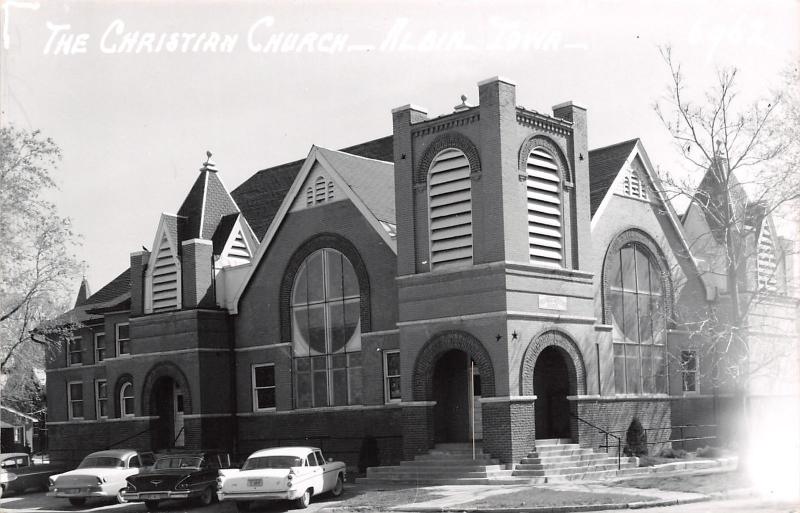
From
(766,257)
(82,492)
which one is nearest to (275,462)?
(82,492)

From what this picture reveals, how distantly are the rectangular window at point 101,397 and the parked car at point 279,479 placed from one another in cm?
1948

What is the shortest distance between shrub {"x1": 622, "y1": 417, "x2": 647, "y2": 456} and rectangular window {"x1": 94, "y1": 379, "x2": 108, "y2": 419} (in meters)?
22.4

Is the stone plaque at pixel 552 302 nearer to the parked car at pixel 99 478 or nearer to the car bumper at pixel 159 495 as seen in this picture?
the car bumper at pixel 159 495

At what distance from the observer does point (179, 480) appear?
26.4 meters

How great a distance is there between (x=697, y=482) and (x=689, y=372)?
41.8 ft

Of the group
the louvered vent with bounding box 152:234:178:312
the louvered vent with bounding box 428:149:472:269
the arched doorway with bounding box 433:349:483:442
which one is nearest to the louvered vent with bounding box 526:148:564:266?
the louvered vent with bounding box 428:149:472:269

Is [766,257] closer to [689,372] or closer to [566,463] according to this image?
[689,372]

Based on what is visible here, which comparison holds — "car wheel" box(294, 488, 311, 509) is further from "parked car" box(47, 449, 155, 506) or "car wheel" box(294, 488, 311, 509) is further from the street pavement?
"parked car" box(47, 449, 155, 506)

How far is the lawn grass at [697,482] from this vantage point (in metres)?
24.1

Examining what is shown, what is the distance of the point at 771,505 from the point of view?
67.5ft

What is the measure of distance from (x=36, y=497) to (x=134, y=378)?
6848 millimetres

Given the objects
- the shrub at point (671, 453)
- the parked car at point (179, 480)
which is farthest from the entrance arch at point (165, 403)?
the shrub at point (671, 453)

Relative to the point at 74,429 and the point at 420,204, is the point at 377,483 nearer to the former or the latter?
the point at 420,204

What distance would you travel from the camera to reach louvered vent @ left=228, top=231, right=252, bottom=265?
39.4 metres
